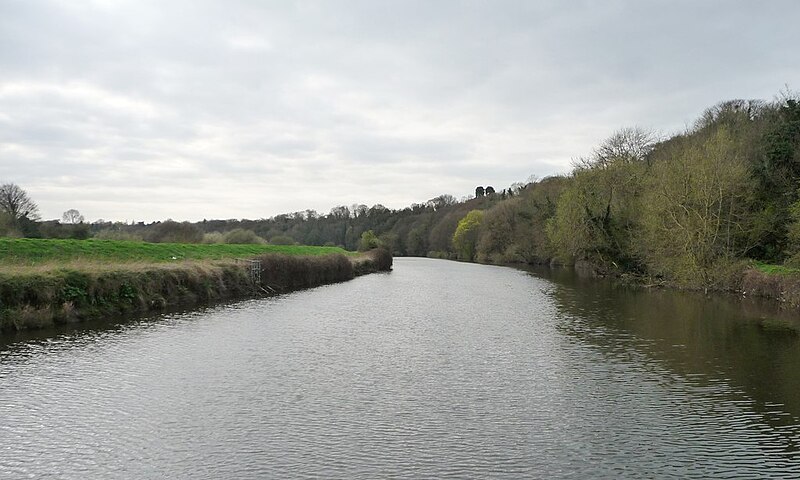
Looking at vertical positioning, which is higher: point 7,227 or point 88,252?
point 7,227

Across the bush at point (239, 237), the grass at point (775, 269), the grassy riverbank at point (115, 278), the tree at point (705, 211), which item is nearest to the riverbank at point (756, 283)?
the grass at point (775, 269)

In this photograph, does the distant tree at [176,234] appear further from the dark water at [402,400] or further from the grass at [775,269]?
the grass at [775,269]

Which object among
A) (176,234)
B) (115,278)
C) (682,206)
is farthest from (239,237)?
(682,206)

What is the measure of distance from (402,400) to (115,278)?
14396mm

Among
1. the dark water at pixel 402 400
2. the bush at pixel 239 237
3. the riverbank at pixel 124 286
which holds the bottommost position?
the dark water at pixel 402 400

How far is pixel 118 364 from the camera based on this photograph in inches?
519

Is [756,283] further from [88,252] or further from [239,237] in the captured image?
[239,237]

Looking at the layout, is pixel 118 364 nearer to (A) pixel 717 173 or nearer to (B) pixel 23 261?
(B) pixel 23 261

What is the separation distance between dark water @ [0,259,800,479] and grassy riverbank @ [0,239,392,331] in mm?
1686

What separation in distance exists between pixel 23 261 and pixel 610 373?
19.3 meters

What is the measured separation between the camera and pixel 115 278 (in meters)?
20.8

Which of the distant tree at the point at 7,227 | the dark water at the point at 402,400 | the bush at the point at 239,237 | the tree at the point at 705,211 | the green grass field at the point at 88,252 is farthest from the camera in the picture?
the bush at the point at 239,237

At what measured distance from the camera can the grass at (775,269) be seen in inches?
981

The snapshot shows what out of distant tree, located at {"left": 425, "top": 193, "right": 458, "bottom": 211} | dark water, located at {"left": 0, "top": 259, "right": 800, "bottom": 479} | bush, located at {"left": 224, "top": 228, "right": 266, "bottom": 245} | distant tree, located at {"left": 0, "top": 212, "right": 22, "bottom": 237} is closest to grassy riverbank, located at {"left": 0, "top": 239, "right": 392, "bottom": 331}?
dark water, located at {"left": 0, "top": 259, "right": 800, "bottom": 479}
